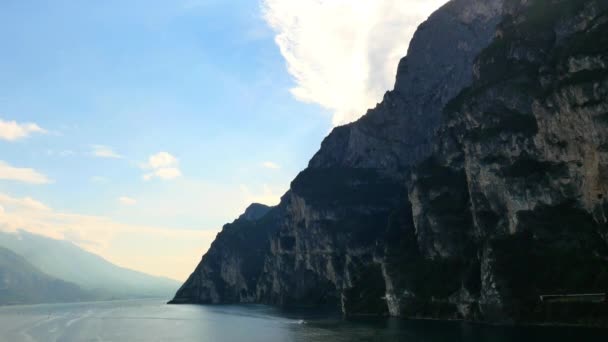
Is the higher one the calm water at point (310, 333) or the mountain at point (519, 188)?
the mountain at point (519, 188)

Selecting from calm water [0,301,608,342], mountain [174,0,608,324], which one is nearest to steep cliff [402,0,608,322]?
mountain [174,0,608,324]

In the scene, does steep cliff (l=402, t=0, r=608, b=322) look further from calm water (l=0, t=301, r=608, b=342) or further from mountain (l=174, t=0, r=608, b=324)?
calm water (l=0, t=301, r=608, b=342)

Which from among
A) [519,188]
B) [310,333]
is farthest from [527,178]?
[310,333]

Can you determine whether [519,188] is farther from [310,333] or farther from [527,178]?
[310,333]

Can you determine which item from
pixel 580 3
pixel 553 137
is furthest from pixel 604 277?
pixel 580 3

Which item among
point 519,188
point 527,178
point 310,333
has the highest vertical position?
point 527,178

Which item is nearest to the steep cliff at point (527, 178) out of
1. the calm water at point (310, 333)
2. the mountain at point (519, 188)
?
the mountain at point (519, 188)

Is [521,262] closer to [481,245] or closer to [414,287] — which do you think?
[481,245]

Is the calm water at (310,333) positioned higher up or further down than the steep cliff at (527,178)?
further down

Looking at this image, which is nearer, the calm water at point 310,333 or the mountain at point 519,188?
the calm water at point 310,333

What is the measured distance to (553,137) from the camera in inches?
4355

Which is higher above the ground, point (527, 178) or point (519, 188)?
point (527, 178)

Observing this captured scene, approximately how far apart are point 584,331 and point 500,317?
72.6 feet

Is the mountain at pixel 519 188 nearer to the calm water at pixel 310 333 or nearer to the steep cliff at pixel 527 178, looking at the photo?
the steep cliff at pixel 527 178
